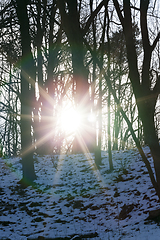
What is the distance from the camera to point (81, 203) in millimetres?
6668

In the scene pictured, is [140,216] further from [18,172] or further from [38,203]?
[18,172]

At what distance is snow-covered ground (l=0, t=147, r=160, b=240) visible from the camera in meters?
4.56

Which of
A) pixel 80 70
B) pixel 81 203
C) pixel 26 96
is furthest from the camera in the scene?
pixel 26 96

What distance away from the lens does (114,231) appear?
434 centimetres

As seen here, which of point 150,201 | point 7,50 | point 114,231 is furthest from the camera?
point 7,50

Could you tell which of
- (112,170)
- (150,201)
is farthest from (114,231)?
(112,170)

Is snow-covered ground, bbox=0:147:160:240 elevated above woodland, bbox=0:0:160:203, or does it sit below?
below

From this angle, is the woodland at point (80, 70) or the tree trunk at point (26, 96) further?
the tree trunk at point (26, 96)

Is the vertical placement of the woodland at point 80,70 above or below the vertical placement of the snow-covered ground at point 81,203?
above

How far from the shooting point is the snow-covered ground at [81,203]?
15.0 ft

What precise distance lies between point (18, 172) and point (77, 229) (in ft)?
19.4

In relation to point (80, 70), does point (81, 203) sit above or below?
below

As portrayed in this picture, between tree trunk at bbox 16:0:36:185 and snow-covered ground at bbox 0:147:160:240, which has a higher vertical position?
tree trunk at bbox 16:0:36:185

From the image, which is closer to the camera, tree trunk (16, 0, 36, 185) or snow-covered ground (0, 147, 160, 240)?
snow-covered ground (0, 147, 160, 240)
